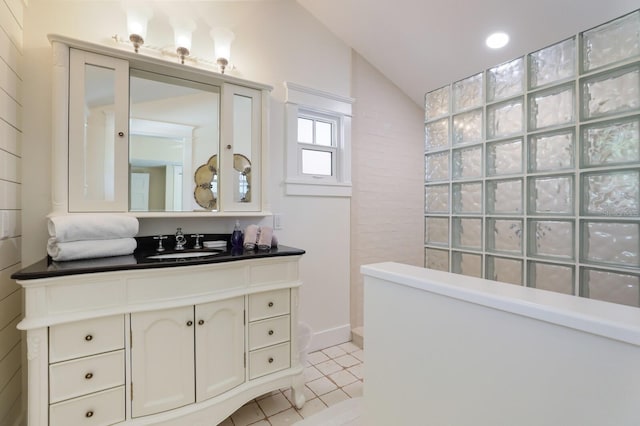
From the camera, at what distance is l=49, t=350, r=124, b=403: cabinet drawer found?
1.15 m

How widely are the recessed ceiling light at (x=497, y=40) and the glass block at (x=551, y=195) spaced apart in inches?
50.7

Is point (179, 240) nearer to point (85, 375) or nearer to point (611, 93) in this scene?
point (85, 375)

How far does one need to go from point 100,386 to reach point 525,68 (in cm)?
221

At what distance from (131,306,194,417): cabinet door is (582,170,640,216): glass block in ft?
5.59

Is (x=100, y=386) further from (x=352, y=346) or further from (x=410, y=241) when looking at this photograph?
(x=410, y=241)

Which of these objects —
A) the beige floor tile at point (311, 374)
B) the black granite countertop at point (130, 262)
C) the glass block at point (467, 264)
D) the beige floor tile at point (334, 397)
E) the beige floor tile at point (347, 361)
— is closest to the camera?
the black granite countertop at point (130, 262)

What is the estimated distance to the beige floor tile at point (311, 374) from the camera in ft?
6.72

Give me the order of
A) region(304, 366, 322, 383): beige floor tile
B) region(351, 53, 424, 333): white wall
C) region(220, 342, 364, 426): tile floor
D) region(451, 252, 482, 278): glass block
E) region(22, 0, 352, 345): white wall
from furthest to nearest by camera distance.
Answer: region(351, 53, 424, 333): white wall
region(304, 366, 322, 383): beige floor tile
region(220, 342, 364, 426): tile floor
region(22, 0, 352, 345): white wall
region(451, 252, 482, 278): glass block

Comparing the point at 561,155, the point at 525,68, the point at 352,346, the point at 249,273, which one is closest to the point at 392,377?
the point at 249,273

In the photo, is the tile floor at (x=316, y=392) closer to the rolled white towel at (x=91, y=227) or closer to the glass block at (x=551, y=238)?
the rolled white towel at (x=91, y=227)

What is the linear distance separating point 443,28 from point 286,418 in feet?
8.89

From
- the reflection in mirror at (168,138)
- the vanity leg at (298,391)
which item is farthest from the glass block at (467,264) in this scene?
the reflection in mirror at (168,138)

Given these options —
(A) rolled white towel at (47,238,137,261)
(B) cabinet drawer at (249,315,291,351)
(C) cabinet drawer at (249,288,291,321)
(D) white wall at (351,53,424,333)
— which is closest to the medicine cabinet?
(A) rolled white towel at (47,238,137,261)

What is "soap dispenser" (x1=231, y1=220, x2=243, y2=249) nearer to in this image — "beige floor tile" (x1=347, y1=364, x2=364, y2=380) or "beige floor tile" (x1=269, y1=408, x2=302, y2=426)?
"beige floor tile" (x1=269, y1=408, x2=302, y2=426)
